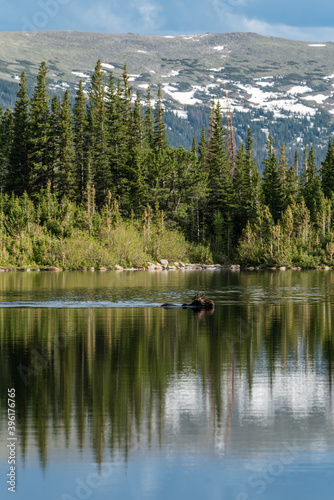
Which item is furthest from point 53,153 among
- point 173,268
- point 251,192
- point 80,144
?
point 251,192

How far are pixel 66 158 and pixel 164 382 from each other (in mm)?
73941

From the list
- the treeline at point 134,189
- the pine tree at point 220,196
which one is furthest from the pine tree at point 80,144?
the pine tree at point 220,196

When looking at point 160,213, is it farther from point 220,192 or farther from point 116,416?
point 116,416

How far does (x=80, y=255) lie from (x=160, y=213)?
18.3 meters

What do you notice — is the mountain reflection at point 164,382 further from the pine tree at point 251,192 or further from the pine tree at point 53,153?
the pine tree at point 251,192

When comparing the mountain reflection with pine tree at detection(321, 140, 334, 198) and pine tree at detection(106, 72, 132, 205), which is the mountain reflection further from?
pine tree at detection(321, 140, 334, 198)

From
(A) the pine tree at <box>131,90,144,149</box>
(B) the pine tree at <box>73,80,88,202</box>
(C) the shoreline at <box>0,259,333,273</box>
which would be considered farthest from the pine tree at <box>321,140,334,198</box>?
(B) the pine tree at <box>73,80,88,202</box>

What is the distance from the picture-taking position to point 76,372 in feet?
53.5

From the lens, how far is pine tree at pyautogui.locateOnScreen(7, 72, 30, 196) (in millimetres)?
88750

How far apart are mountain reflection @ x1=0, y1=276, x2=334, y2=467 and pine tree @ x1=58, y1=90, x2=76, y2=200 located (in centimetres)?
6174

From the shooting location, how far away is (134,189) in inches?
3447

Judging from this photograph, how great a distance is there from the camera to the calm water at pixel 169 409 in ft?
33.2

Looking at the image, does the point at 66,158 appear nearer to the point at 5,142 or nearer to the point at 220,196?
the point at 5,142

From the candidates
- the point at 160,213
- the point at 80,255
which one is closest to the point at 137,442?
the point at 80,255
